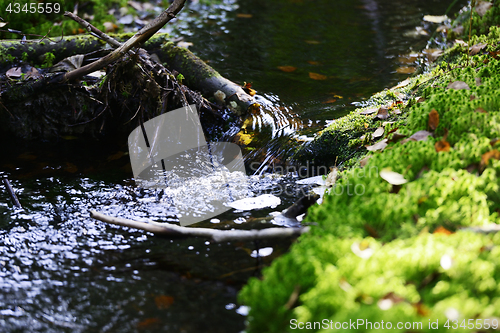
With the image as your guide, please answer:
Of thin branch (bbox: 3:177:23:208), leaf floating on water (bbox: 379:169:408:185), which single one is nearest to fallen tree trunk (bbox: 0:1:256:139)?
thin branch (bbox: 3:177:23:208)

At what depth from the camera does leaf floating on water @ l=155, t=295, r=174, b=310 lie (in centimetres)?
201

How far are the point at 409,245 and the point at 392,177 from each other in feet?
1.74

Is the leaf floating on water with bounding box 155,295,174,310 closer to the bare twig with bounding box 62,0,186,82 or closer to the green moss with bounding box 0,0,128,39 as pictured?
the bare twig with bounding box 62,0,186,82

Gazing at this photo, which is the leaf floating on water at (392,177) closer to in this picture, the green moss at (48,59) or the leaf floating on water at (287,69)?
the green moss at (48,59)

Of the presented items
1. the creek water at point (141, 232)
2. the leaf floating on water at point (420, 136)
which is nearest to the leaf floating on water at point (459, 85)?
the leaf floating on water at point (420, 136)

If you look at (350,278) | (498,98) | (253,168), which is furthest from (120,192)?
(498,98)

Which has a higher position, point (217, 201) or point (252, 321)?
point (252, 321)

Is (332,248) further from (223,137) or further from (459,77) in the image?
(223,137)

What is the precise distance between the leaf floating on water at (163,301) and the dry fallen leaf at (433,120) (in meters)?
1.90

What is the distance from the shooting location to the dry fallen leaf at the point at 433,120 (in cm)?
256

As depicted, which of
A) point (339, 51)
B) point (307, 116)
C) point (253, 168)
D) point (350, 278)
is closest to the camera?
point (350, 278)

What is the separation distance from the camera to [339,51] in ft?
20.9

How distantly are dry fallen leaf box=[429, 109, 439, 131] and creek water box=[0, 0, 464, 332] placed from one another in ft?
3.56

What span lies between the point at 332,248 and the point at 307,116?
2.91m
